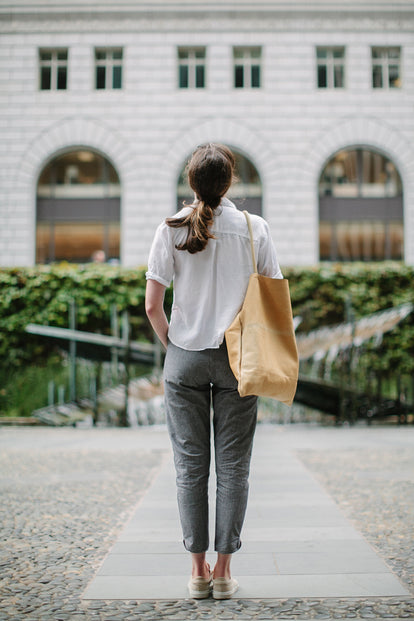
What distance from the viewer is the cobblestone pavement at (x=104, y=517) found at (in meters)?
2.61

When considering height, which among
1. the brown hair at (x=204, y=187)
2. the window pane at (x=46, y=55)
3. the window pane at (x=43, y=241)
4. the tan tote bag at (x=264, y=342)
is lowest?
the tan tote bag at (x=264, y=342)

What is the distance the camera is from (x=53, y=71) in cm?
1745

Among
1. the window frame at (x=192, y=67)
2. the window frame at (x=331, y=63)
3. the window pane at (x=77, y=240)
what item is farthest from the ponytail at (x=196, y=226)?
the window frame at (x=331, y=63)

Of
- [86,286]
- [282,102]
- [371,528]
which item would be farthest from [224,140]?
[371,528]

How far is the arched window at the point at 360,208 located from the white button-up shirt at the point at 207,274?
49.6 ft

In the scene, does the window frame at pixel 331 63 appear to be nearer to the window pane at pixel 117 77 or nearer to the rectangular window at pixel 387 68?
the rectangular window at pixel 387 68

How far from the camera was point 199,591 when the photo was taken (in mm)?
2727

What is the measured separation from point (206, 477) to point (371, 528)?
1.75 m

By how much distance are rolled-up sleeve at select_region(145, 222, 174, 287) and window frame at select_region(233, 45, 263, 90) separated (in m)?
15.8

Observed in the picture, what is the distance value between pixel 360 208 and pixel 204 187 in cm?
1588

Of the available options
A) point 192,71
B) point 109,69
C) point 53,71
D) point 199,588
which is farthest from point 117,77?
point 199,588

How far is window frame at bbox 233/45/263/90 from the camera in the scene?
17.4 m

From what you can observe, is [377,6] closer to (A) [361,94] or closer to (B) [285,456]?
(A) [361,94]

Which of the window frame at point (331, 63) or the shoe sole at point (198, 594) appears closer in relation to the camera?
the shoe sole at point (198, 594)
